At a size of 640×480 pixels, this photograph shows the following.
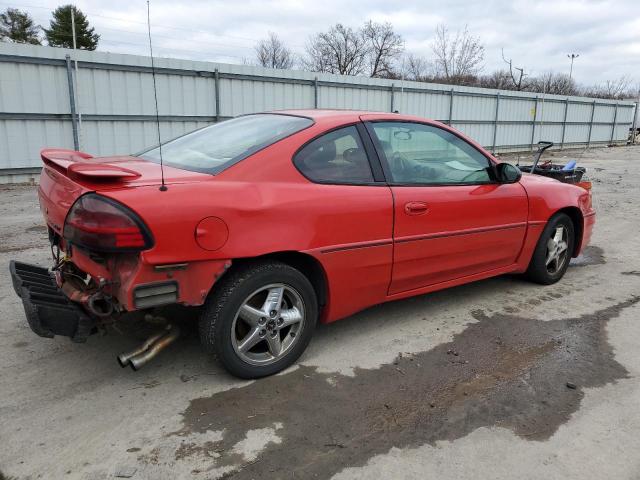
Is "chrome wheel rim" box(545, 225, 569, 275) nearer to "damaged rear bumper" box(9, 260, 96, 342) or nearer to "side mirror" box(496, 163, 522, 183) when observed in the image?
"side mirror" box(496, 163, 522, 183)

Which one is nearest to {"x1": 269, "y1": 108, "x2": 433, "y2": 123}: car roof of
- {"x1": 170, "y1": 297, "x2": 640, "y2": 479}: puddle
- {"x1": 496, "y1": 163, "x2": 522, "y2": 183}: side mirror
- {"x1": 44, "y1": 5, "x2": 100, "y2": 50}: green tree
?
{"x1": 496, "y1": 163, "x2": 522, "y2": 183}: side mirror

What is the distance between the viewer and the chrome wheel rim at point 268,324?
2883 millimetres

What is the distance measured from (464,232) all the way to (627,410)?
1541 millimetres

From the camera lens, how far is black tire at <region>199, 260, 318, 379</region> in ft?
9.04

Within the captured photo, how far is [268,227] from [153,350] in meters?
1.02

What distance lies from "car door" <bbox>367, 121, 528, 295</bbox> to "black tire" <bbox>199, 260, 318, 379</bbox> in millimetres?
880

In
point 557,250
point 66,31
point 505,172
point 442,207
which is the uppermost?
point 66,31

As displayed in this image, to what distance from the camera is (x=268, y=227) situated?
2.82 meters

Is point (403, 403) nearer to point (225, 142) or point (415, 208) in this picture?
point (415, 208)

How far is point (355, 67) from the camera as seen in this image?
49.1 m

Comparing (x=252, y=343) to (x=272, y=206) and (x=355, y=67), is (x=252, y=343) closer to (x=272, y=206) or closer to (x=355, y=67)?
(x=272, y=206)

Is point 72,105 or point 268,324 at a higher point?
point 72,105

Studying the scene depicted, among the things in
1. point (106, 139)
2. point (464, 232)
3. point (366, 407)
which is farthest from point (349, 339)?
point (106, 139)

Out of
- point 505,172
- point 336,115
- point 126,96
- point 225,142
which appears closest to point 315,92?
point 126,96
